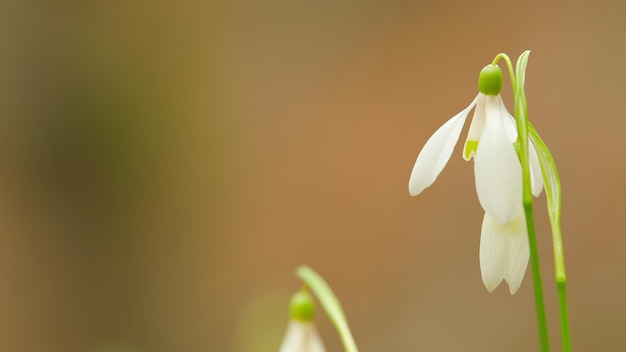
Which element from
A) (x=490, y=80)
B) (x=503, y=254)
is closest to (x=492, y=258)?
(x=503, y=254)

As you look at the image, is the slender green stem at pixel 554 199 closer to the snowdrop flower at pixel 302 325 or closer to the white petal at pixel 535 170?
the white petal at pixel 535 170

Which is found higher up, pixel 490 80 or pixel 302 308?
pixel 490 80

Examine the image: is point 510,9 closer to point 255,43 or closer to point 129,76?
point 255,43

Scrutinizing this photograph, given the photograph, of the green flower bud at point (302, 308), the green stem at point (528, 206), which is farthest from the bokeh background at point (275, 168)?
the green stem at point (528, 206)

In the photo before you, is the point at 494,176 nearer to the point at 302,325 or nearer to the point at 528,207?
the point at 528,207

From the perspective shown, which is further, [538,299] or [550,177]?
[550,177]

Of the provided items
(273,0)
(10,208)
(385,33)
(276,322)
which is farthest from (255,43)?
(276,322)

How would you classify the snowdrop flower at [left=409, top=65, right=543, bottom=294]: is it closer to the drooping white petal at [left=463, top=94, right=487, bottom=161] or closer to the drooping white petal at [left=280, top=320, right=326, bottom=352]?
the drooping white petal at [left=463, top=94, right=487, bottom=161]
